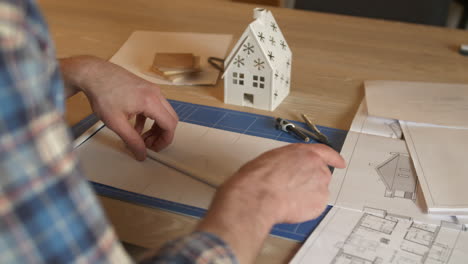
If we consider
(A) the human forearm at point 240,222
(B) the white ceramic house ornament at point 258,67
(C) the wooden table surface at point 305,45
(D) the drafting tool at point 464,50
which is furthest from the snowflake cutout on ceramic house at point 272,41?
(D) the drafting tool at point 464,50

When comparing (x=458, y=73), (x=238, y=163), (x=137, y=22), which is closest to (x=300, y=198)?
(x=238, y=163)

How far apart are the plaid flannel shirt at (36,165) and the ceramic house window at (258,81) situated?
686 millimetres

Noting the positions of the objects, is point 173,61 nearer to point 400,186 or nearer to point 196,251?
point 400,186

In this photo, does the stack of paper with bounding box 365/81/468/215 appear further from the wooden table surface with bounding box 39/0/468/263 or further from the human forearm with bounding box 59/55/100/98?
the human forearm with bounding box 59/55/100/98

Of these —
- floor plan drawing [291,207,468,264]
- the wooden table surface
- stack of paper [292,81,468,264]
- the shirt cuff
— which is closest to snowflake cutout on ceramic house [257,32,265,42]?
the wooden table surface

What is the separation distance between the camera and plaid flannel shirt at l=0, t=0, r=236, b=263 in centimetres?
39

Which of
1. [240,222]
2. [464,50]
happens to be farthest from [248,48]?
[464,50]

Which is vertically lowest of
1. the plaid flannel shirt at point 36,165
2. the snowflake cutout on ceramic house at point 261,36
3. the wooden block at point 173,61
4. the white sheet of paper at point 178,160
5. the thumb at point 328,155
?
the white sheet of paper at point 178,160

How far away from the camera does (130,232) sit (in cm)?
78

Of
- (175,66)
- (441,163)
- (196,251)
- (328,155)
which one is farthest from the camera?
(175,66)

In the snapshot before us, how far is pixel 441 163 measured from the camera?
914 mm

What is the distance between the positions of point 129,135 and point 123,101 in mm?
73

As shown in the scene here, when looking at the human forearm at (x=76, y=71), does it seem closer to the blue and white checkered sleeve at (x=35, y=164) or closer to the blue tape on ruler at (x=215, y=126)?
the blue tape on ruler at (x=215, y=126)

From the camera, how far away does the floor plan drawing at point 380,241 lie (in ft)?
2.32
